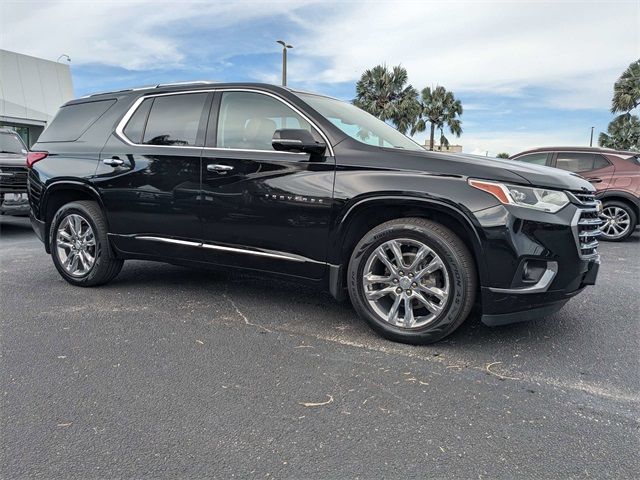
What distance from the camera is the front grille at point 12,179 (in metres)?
8.04

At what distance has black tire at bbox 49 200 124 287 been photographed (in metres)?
4.62

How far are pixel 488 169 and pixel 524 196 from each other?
0.90 ft

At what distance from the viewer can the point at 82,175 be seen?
4.64m

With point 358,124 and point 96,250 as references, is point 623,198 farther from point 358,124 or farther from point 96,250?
point 96,250

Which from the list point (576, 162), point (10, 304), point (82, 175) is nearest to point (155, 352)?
→ point (10, 304)

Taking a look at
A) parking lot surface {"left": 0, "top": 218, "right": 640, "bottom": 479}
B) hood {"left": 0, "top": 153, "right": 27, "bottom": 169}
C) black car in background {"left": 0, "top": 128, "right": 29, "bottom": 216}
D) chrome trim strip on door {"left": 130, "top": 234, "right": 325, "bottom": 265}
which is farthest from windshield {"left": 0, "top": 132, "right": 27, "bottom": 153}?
chrome trim strip on door {"left": 130, "top": 234, "right": 325, "bottom": 265}

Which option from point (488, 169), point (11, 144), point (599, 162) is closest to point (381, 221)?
point (488, 169)

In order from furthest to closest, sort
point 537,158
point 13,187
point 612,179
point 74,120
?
point 537,158 < point 612,179 < point 13,187 < point 74,120

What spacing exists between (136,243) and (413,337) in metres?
2.60

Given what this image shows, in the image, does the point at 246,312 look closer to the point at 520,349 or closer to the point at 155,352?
the point at 155,352

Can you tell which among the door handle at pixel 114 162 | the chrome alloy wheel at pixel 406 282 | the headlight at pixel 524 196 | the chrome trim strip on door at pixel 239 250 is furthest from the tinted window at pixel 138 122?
the headlight at pixel 524 196

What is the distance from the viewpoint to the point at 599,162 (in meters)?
8.75

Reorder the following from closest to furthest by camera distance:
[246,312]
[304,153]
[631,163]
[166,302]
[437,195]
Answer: [437,195] → [304,153] → [246,312] → [166,302] → [631,163]

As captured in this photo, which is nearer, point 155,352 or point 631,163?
point 155,352
